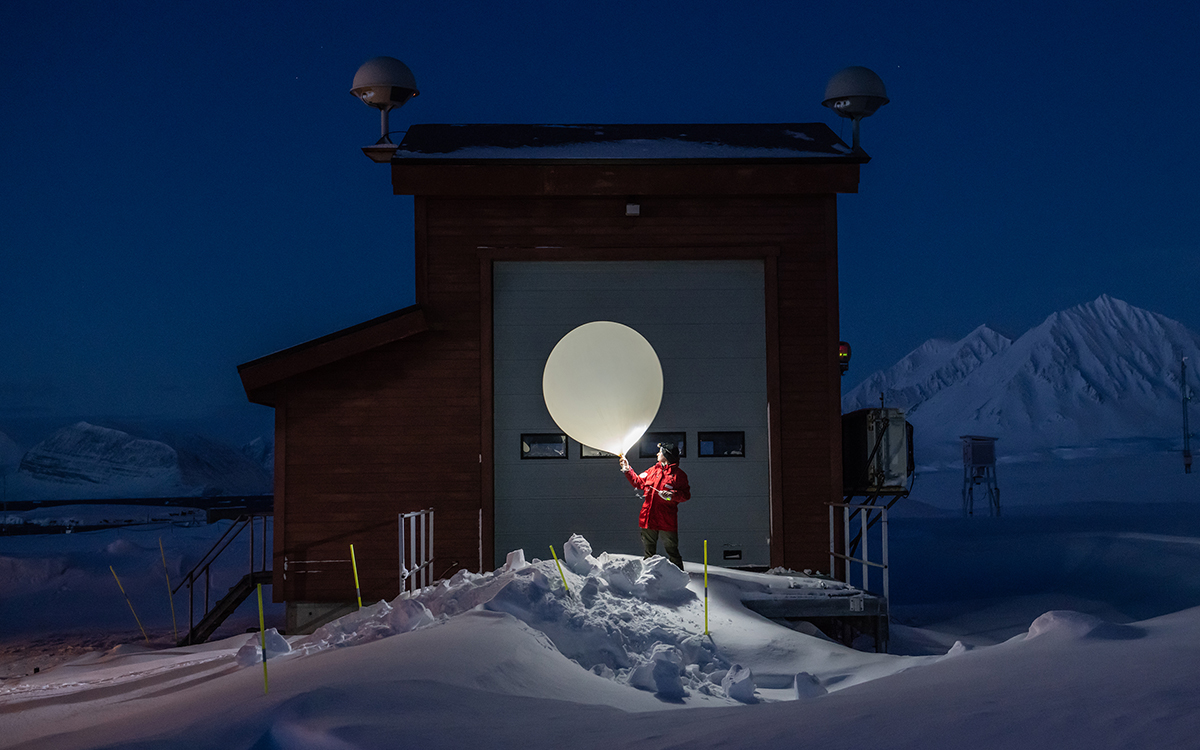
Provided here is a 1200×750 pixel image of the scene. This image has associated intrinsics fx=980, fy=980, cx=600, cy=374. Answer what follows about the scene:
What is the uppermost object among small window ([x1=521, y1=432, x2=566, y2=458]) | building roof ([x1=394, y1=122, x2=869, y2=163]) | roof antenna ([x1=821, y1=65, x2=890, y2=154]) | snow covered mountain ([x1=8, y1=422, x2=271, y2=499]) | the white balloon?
roof antenna ([x1=821, y1=65, x2=890, y2=154])

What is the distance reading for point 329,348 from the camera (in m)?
12.6

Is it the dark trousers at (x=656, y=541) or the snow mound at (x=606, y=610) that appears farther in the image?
the dark trousers at (x=656, y=541)

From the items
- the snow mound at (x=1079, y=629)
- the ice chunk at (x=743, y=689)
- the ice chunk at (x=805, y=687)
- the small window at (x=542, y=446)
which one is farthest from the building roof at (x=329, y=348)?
the snow mound at (x=1079, y=629)

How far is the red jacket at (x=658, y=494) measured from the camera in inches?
413

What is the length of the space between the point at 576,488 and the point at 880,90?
708cm

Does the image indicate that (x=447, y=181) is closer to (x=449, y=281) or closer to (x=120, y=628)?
(x=449, y=281)

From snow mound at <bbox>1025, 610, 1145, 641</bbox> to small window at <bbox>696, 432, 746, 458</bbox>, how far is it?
6.89 metres

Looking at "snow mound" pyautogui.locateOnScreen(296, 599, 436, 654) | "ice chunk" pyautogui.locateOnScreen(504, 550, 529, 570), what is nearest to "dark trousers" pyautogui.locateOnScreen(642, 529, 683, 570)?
"ice chunk" pyautogui.locateOnScreen(504, 550, 529, 570)

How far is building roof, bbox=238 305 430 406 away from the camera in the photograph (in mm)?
12463

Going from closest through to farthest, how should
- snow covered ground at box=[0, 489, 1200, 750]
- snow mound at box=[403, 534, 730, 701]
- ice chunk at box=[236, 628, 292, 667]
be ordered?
snow covered ground at box=[0, 489, 1200, 750], snow mound at box=[403, 534, 730, 701], ice chunk at box=[236, 628, 292, 667]

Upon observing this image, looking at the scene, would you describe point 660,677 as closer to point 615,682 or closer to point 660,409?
point 615,682

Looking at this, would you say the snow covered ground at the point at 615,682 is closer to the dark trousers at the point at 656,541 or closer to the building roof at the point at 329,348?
the dark trousers at the point at 656,541

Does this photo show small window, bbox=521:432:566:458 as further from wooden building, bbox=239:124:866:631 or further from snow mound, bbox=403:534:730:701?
snow mound, bbox=403:534:730:701

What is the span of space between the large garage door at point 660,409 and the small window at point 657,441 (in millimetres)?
50
